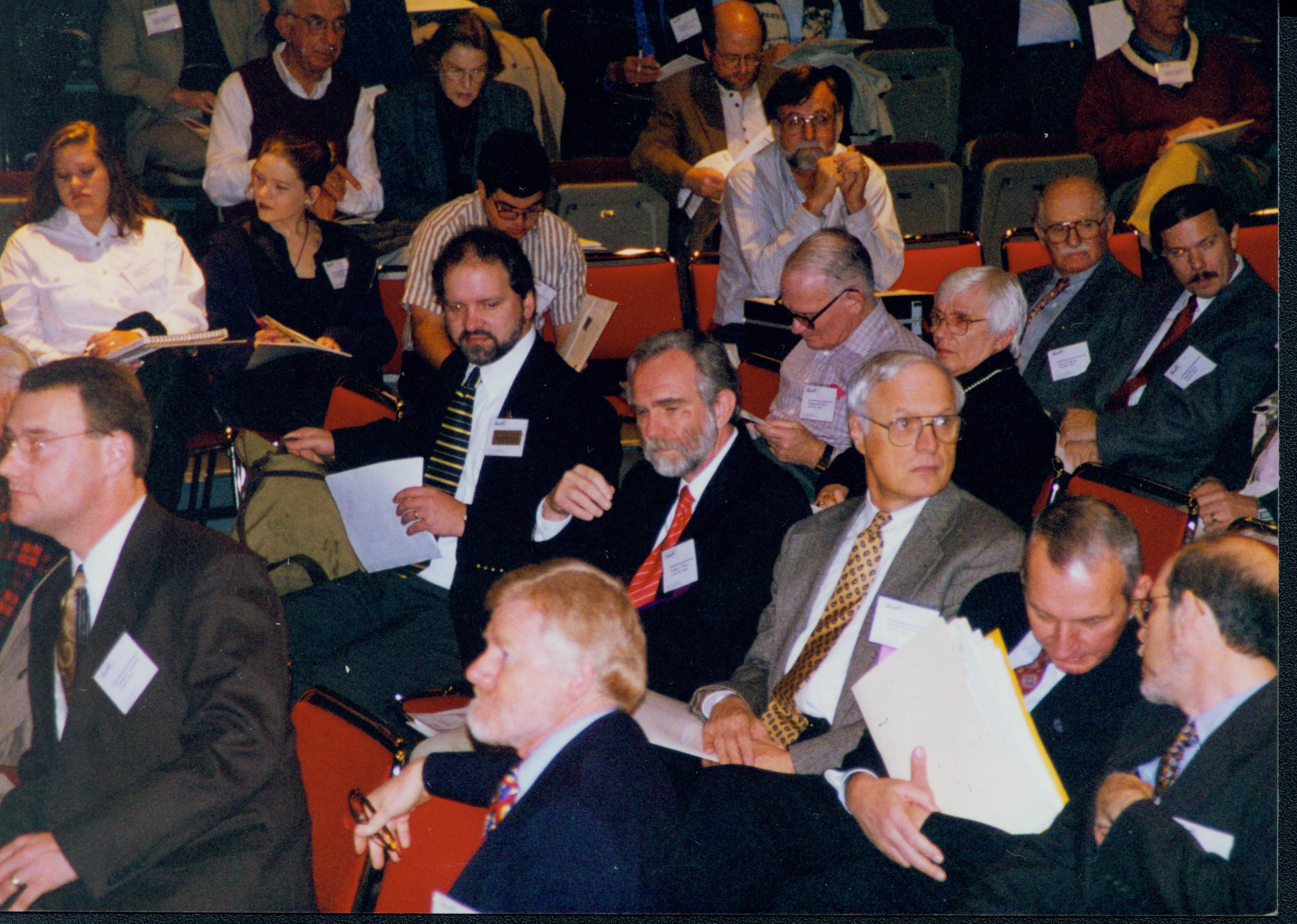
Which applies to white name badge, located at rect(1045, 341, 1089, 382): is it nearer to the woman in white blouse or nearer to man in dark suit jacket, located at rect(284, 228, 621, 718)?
man in dark suit jacket, located at rect(284, 228, 621, 718)

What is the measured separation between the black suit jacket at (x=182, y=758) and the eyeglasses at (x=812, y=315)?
193 centimetres

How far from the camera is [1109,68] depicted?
14.3 ft

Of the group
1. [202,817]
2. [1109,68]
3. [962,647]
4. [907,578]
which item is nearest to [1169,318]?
[1109,68]

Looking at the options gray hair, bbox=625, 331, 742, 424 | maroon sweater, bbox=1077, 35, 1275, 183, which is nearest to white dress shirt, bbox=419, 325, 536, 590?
gray hair, bbox=625, 331, 742, 424

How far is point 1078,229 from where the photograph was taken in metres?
3.77

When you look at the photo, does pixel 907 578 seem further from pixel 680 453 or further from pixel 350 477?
pixel 350 477

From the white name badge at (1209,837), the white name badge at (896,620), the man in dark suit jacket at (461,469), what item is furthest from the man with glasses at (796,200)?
the white name badge at (1209,837)

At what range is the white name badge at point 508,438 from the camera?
311 cm

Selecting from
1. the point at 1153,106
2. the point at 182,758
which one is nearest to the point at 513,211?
the point at 182,758

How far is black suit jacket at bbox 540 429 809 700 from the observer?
2.68 metres

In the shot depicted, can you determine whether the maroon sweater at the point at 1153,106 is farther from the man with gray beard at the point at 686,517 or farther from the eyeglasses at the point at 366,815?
the eyeglasses at the point at 366,815

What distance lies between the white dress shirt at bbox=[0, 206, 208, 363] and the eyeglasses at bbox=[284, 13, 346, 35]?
125 cm

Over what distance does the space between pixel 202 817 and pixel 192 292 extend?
7.33ft

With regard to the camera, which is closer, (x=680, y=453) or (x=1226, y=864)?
(x=1226, y=864)
